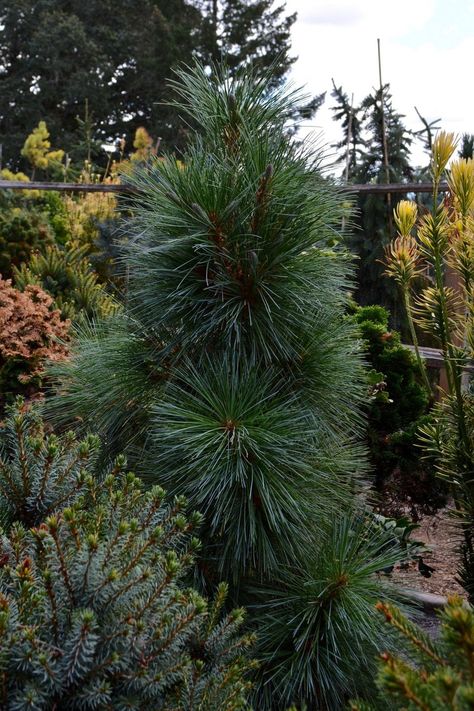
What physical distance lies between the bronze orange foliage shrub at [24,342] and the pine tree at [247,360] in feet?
7.26

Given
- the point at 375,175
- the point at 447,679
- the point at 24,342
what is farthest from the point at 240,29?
the point at 447,679

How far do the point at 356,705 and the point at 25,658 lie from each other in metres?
0.69

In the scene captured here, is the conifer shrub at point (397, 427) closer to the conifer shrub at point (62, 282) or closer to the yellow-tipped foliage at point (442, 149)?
the yellow-tipped foliage at point (442, 149)

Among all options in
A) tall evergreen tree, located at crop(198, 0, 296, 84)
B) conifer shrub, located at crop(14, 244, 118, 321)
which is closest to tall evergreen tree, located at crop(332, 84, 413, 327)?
conifer shrub, located at crop(14, 244, 118, 321)

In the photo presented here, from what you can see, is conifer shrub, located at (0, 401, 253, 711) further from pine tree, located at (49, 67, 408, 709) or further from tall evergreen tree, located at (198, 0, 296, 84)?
tall evergreen tree, located at (198, 0, 296, 84)

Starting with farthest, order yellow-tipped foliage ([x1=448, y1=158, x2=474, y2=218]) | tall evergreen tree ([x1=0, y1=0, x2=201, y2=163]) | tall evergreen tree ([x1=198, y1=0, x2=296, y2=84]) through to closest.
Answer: tall evergreen tree ([x1=0, y1=0, x2=201, y2=163]), tall evergreen tree ([x1=198, y1=0, x2=296, y2=84]), yellow-tipped foliage ([x1=448, y1=158, x2=474, y2=218])

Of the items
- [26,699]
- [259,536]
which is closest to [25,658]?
[26,699]

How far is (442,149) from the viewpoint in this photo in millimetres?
3109

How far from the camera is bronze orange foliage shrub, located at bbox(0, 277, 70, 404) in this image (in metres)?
5.20

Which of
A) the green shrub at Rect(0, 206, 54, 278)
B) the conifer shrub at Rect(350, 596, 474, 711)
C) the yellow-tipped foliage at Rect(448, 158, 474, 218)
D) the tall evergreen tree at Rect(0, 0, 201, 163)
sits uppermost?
the tall evergreen tree at Rect(0, 0, 201, 163)

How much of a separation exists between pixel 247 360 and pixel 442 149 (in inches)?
45.5

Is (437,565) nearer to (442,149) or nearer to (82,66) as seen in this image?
(442,149)

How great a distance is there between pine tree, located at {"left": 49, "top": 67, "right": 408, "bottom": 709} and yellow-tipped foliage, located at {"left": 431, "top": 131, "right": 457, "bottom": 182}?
48 cm

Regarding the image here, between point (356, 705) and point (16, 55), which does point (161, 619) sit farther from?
point (16, 55)
